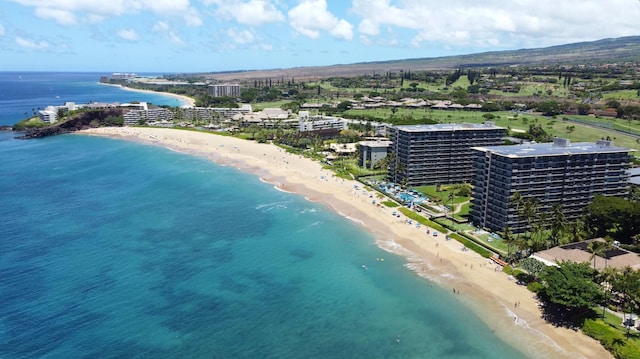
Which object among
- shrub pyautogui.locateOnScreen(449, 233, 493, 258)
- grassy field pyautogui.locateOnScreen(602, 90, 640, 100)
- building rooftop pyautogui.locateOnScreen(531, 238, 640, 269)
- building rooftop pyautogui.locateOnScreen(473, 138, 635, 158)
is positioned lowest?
shrub pyautogui.locateOnScreen(449, 233, 493, 258)

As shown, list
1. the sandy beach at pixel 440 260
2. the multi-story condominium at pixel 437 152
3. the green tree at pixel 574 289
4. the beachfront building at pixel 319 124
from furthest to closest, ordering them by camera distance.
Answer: the beachfront building at pixel 319 124 < the multi-story condominium at pixel 437 152 < the green tree at pixel 574 289 < the sandy beach at pixel 440 260

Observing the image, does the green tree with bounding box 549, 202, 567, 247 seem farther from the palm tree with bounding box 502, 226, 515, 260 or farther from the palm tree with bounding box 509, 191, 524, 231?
the palm tree with bounding box 502, 226, 515, 260

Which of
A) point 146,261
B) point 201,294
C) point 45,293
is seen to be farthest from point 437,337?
point 45,293

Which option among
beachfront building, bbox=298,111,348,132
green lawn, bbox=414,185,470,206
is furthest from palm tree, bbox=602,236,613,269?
beachfront building, bbox=298,111,348,132

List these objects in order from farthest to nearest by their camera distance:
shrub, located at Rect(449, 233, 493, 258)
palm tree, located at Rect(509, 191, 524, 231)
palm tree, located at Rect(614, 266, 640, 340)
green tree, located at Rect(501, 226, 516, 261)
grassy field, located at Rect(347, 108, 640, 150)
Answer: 1. grassy field, located at Rect(347, 108, 640, 150)
2. palm tree, located at Rect(509, 191, 524, 231)
3. shrub, located at Rect(449, 233, 493, 258)
4. green tree, located at Rect(501, 226, 516, 261)
5. palm tree, located at Rect(614, 266, 640, 340)

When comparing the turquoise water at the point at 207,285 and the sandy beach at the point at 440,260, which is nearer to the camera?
the turquoise water at the point at 207,285

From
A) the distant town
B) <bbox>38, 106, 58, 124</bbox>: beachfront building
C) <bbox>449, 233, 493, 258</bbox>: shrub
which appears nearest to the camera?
the distant town

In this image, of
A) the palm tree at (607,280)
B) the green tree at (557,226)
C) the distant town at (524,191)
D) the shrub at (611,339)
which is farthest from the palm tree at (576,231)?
the shrub at (611,339)

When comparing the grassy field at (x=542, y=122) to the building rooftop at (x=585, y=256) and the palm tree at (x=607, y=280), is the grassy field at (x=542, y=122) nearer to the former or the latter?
the building rooftop at (x=585, y=256)
